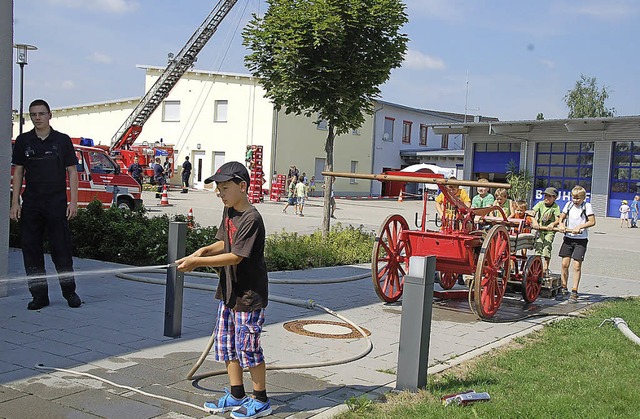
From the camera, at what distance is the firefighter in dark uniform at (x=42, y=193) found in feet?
24.0

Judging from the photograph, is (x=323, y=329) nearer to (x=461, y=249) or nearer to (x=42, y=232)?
(x=461, y=249)

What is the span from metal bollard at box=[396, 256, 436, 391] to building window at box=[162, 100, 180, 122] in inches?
1597

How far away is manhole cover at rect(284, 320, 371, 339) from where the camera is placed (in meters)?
7.30

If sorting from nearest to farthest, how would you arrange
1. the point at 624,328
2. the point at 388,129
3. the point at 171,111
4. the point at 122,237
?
the point at 624,328
the point at 122,237
the point at 171,111
the point at 388,129

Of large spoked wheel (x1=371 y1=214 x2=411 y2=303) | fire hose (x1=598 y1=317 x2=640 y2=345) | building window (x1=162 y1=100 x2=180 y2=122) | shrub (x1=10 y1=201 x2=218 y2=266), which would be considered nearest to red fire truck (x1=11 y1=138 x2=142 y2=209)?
shrub (x1=10 y1=201 x2=218 y2=266)

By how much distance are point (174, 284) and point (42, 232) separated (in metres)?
1.86

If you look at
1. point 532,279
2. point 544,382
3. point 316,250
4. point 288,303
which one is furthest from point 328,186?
point 544,382

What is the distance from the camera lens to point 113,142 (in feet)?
135

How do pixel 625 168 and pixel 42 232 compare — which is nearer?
pixel 42 232

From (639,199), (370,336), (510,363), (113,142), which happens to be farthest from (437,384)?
(113,142)

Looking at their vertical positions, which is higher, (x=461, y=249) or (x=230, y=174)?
(x=230, y=174)

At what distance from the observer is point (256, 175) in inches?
1405

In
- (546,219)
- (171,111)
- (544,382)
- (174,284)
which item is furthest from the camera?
(171,111)

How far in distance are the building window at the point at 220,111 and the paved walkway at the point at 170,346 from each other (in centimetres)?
3298
